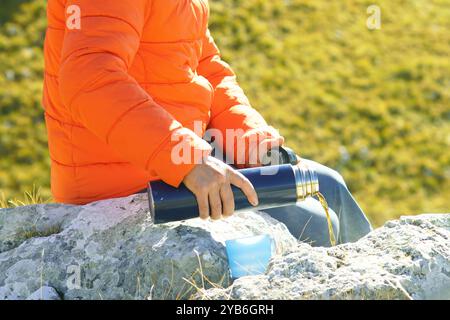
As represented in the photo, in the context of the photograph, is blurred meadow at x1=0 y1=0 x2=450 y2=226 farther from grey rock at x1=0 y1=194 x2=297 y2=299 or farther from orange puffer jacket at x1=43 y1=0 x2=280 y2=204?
grey rock at x1=0 y1=194 x2=297 y2=299

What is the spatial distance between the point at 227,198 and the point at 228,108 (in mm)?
967

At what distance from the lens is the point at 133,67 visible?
10.8ft

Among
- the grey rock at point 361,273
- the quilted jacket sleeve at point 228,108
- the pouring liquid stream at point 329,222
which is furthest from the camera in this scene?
the quilted jacket sleeve at point 228,108

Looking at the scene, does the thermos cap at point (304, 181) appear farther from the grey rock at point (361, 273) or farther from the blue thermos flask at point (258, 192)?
the grey rock at point (361, 273)

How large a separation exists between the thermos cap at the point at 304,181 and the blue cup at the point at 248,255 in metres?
0.20

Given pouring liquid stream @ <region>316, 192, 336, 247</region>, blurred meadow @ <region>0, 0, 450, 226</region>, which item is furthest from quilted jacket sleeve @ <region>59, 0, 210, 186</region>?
blurred meadow @ <region>0, 0, 450, 226</region>

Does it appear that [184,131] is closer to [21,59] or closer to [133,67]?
[133,67]

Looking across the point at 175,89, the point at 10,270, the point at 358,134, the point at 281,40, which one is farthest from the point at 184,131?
the point at 281,40

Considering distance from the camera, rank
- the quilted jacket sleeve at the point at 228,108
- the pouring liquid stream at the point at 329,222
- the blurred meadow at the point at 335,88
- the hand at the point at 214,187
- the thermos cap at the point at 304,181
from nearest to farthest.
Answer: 1. the hand at the point at 214,187
2. the thermos cap at the point at 304,181
3. the pouring liquid stream at the point at 329,222
4. the quilted jacket sleeve at the point at 228,108
5. the blurred meadow at the point at 335,88

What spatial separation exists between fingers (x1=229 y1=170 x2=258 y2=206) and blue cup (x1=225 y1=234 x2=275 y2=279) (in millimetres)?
163

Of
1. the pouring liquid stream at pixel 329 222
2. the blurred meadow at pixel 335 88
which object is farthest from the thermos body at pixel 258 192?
the blurred meadow at pixel 335 88

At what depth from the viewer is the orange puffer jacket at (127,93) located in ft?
9.52

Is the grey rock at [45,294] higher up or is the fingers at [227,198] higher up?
the fingers at [227,198]

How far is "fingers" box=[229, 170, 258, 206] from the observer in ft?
9.45
